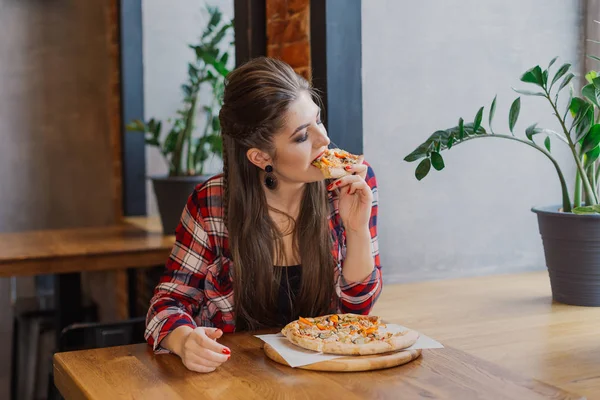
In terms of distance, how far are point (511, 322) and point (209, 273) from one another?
0.74m

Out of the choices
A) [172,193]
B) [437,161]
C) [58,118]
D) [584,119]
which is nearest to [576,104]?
[584,119]

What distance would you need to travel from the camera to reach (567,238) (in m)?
2.03

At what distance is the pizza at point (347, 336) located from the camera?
1429mm

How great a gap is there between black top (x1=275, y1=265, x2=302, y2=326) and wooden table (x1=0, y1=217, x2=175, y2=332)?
1.45m

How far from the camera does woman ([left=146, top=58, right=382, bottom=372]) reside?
1792 millimetres

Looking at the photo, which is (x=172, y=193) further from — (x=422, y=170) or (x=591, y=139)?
(x=591, y=139)

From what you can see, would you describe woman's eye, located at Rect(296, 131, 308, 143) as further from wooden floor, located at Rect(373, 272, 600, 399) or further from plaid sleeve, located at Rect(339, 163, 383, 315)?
wooden floor, located at Rect(373, 272, 600, 399)

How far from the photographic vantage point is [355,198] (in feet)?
6.03

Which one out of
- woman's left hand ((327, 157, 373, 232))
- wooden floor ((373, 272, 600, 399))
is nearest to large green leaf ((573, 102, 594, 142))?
wooden floor ((373, 272, 600, 399))

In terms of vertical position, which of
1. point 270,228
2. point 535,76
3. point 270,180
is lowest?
point 270,228

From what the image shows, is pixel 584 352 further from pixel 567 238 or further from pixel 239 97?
pixel 239 97

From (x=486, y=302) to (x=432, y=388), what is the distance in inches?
36.2

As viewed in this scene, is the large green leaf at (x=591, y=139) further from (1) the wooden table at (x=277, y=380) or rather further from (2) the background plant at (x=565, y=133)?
(1) the wooden table at (x=277, y=380)

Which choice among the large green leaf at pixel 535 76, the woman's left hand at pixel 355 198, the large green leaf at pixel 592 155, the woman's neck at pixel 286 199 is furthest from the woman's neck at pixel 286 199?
the large green leaf at pixel 592 155
